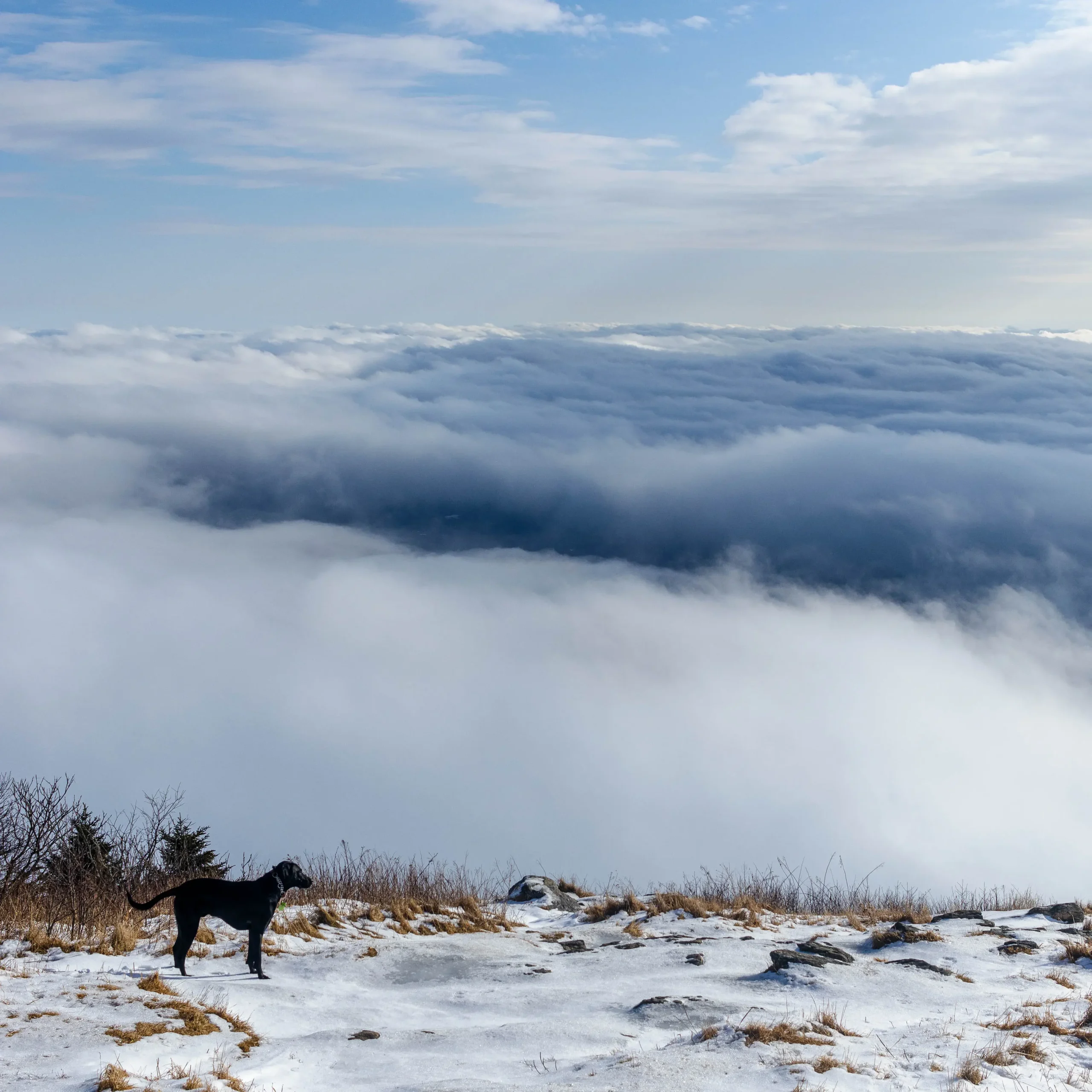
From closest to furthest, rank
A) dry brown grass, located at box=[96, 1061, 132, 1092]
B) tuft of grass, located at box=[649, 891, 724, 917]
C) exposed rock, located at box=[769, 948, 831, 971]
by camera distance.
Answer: dry brown grass, located at box=[96, 1061, 132, 1092], exposed rock, located at box=[769, 948, 831, 971], tuft of grass, located at box=[649, 891, 724, 917]

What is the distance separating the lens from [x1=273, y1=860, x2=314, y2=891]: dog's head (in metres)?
8.36

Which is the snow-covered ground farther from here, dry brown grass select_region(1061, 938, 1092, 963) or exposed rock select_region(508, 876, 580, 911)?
exposed rock select_region(508, 876, 580, 911)

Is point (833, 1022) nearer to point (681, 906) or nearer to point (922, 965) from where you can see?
point (922, 965)

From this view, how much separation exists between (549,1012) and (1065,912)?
285 inches

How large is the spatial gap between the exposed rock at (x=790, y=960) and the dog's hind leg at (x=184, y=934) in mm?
5145

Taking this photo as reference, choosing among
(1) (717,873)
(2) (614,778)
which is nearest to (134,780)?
(2) (614,778)

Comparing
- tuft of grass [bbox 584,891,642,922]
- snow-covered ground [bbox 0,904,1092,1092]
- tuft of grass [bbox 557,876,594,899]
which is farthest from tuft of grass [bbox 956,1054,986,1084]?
tuft of grass [bbox 557,876,594,899]

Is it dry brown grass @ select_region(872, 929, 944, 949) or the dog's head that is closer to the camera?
the dog's head

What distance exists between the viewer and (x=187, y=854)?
16.9 metres

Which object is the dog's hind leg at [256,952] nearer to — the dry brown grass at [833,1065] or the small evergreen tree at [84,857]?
the small evergreen tree at [84,857]

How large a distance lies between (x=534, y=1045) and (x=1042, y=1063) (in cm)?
349

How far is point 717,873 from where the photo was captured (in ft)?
55.0

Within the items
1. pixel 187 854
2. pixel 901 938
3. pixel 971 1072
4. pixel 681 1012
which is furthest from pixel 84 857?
pixel 971 1072

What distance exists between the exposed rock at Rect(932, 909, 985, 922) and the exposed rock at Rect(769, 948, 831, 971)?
10.6ft
